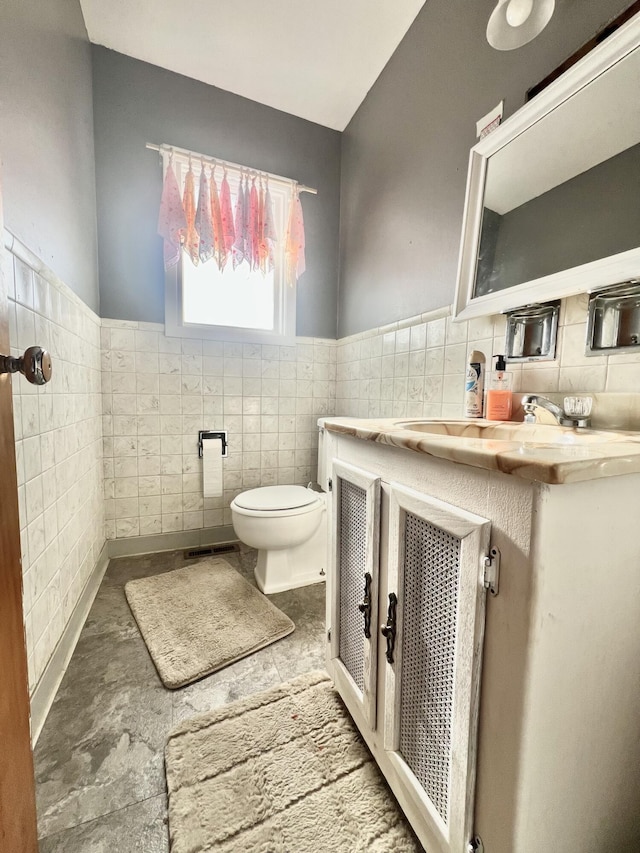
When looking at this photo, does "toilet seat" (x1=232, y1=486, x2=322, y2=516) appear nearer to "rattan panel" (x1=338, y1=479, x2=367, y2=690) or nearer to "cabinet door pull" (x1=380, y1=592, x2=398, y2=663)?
"rattan panel" (x1=338, y1=479, x2=367, y2=690)

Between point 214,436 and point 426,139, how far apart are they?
1757 mm

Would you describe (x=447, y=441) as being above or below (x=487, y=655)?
above

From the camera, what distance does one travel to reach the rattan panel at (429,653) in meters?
0.58

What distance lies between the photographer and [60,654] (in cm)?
113

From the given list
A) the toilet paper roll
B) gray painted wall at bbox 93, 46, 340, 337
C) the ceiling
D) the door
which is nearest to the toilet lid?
the toilet paper roll

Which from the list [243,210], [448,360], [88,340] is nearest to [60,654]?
[88,340]

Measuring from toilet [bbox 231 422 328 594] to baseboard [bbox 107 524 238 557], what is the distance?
49 cm

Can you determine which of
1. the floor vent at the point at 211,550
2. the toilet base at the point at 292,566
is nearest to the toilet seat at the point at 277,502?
the toilet base at the point at 292,566

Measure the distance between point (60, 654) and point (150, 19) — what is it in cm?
259

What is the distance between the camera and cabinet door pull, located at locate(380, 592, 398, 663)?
2.30 feet

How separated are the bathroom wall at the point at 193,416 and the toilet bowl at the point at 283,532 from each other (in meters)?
0.45

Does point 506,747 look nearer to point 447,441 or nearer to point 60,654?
point 447,441

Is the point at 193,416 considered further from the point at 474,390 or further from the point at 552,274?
the point at 552,274

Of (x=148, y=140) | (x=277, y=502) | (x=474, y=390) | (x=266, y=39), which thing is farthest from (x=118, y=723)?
(x=266, y=39)
